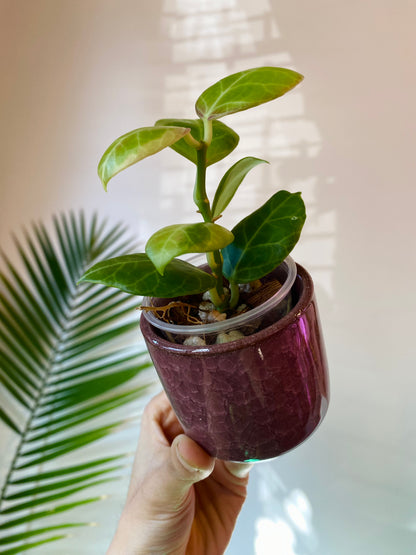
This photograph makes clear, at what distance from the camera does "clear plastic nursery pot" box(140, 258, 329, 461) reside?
36cm

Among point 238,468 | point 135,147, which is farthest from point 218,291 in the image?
point 238,468

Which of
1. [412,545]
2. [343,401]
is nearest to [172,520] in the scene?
[343,401]

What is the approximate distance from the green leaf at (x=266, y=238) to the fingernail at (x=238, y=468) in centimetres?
42

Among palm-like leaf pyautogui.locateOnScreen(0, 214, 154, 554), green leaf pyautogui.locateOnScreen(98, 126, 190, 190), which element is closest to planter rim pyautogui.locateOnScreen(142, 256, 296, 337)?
green leaf pyautogui.locateOnScreen(98, 126, 190, 190)

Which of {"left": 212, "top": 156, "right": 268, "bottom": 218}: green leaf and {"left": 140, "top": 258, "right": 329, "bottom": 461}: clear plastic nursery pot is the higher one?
{"left": 212, "top": 156, "right": 268, "bottom": 218}: green leaf

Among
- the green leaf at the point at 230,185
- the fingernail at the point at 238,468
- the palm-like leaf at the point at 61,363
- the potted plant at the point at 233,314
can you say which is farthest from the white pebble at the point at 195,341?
the palm-like leaf at the point at 61,363

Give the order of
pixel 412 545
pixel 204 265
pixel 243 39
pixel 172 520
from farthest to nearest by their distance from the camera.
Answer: pixel 243 39, pixel 412 545, pixel 172 520, pixel 204 265

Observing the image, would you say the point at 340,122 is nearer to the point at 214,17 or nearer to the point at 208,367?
the point at 214,17

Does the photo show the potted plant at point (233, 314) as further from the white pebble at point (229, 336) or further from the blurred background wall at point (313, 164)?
the blurred background wall at point (313, 164)

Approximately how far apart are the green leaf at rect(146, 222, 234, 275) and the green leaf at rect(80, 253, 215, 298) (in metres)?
0.05

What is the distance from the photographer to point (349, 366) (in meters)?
1.09

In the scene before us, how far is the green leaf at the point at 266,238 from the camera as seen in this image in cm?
38

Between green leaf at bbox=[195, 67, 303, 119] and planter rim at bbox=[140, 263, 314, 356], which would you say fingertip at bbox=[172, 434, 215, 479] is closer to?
planter rim at bbox=[140, 263, 314, 356]

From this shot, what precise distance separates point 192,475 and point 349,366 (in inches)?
25.6
